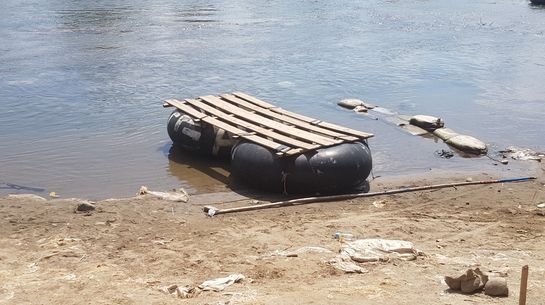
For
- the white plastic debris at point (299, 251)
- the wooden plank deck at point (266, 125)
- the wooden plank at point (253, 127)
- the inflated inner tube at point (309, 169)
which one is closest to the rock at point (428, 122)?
the wooden plank deck at point (266, 125)

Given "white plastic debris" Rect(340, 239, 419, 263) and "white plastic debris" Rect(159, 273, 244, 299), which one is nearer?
"white plastic debris" Rect(159, 273, 244, 299)

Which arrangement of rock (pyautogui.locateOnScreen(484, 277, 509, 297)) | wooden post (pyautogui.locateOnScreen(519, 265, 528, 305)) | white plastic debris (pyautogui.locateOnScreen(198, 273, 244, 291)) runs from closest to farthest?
1. wooden post (pyautogui.locateOnScreen(519, 265, 528, 305))
2. rock (pyautogui.locateOnScreen(484, 277, 509, 297))
3. white plastic debris (pyautogui.locateOnScreen(198, 273, 244, 291))

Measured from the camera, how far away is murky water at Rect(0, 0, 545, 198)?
492 inches

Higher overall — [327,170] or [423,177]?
[327,170]

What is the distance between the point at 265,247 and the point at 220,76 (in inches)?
460

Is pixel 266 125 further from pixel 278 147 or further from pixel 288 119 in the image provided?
pixel 278 147

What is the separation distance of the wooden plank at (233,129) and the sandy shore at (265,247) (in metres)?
0.93

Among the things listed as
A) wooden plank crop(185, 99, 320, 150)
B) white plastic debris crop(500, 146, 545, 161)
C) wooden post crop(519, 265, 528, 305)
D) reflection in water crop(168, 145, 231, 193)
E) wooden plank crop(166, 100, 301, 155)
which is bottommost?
reflection in water crop(168, 145, 231, 193)

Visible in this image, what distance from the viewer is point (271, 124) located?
11820mm

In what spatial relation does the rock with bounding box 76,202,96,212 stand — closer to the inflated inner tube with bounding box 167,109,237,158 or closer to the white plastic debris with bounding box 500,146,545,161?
the inflated inner tube with bounding box 167,109,237,158

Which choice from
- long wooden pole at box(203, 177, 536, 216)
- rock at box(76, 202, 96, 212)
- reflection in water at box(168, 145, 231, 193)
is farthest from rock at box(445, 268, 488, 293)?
reflection in water at box(168, 145, 231, 193)

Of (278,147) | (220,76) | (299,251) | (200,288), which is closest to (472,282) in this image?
(299,251)

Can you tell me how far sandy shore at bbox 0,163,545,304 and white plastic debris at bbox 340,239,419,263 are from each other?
163 millimetres

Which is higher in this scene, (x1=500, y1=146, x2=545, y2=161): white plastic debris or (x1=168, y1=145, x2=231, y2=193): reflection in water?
(x1=500, y1=146, x2=545, y2=161): white plastic debris
